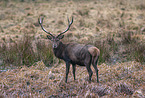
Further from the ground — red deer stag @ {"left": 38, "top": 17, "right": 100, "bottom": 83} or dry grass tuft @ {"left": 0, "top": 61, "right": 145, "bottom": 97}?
red deer stag @ {"left": 38, "top": 17, "right": 100, "bottom": 83}

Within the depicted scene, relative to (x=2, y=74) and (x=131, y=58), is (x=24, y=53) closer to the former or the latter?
(x=2, y=74)

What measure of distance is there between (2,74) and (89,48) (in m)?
3.27

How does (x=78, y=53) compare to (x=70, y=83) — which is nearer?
(x=78, y=53)

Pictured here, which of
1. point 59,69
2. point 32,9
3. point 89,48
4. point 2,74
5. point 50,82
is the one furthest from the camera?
point 32,9

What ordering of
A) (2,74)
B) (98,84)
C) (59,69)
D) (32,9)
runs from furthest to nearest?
(32,9) < (59,69) < (2,74) < (98,84)

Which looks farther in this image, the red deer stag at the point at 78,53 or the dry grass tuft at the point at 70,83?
the dry grass tuft at the point at 70,83

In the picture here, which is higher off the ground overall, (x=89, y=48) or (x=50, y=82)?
(x=89, y=48)

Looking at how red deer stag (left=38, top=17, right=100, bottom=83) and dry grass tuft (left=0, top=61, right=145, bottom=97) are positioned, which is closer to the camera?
red deer stag (left=38, top=17, right=100, bottom=83)

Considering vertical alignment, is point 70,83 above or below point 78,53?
below

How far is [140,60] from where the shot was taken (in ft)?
24.3

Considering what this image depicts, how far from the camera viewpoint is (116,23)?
13.4m

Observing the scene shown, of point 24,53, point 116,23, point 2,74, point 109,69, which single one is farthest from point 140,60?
point 116,23

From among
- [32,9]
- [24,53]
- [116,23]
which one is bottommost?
[24,53]

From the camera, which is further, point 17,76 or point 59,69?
point 59,69
